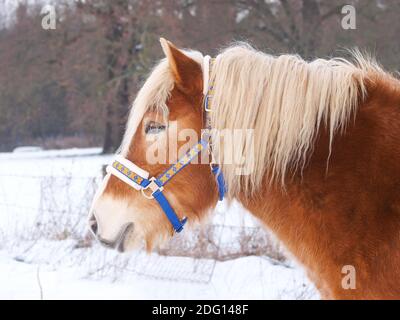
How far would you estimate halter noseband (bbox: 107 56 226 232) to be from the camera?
7.75 feet

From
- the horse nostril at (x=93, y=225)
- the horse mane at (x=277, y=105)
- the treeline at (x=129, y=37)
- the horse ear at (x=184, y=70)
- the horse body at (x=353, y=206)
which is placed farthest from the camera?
the treeline at (x=129, y=37)

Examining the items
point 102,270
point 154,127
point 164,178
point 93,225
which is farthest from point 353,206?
point 102,270

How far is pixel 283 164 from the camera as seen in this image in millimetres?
2240

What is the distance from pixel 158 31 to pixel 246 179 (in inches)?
745

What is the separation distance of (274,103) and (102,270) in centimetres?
340

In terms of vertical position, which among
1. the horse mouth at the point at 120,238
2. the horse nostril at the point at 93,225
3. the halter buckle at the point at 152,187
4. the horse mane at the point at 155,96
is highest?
the horse mane at the point at 155,96

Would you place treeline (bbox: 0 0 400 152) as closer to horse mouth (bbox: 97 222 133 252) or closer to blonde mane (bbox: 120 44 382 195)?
blonde mane (bbox: 120 44 382 195)

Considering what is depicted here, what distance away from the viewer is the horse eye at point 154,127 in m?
2.38

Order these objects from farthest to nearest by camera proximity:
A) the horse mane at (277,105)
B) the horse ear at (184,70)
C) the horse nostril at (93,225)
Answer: the horse nostril at (93,225) < the horse ear at (184,70) < the horse mane at (277,105)

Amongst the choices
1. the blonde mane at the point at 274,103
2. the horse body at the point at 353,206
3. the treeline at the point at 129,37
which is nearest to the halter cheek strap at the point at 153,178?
the blonde mane at the point at 274,103

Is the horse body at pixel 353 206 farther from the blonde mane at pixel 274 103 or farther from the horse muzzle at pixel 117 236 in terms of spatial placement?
the horse muzzle at pixel 117 236

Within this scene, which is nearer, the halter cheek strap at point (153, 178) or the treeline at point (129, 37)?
the halter cheek strap at point (153, 178)

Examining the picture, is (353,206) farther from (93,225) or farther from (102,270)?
(102,270)

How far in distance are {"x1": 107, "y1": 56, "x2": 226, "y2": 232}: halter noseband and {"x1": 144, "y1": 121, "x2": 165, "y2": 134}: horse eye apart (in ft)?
0.57
